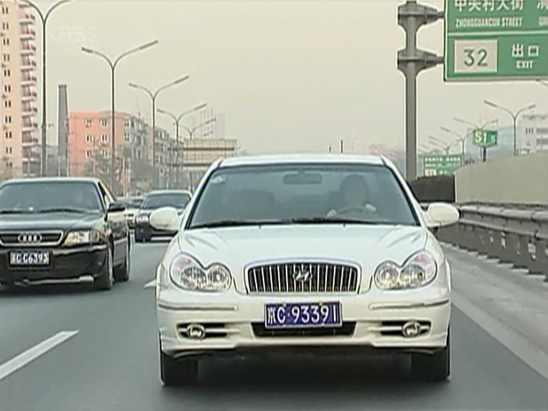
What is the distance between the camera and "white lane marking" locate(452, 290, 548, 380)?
9516mm

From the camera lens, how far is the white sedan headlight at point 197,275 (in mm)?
7716

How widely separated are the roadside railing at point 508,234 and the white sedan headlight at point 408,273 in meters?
8.92

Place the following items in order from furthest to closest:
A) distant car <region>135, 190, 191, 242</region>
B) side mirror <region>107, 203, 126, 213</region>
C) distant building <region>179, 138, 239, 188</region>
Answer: distant building <region>179, 138, 239, 188</region> < distant car <region>135, 190, 191, 242</region> < side mirror <region>107, 203, 126, 213</region>

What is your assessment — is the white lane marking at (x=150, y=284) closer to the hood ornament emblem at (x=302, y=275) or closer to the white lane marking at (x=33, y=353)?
the white lane marking at (x=33, y=353)

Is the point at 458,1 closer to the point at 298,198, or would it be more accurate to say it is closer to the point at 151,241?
the point at 151,241

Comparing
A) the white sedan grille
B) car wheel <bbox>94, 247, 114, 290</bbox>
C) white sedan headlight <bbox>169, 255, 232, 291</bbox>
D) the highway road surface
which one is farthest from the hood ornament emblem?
car wheel <bbox>94, 247, 114, 290</bbox>

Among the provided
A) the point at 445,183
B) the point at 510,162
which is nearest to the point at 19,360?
the point at 510,162

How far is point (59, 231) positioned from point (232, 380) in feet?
25.6

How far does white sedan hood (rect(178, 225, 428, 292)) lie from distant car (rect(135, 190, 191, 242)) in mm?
25529

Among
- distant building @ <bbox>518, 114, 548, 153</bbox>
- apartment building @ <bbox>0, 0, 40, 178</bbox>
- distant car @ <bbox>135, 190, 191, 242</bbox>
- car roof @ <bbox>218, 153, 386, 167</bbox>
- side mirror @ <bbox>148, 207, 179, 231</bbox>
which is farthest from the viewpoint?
distant building @ <bbox>518, 114, 548, 153</bbox>

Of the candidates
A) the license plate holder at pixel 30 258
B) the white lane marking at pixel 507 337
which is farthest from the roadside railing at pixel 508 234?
the license plate holder at pixel 30 258

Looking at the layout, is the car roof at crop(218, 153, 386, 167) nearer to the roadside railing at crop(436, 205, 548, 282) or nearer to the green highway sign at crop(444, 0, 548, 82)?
the roadside railing at crop(436, 205, 548, 282)

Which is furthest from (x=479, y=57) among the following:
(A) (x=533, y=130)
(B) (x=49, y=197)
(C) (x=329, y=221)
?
(A) (x=533, y=130)

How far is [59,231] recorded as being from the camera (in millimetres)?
15977
